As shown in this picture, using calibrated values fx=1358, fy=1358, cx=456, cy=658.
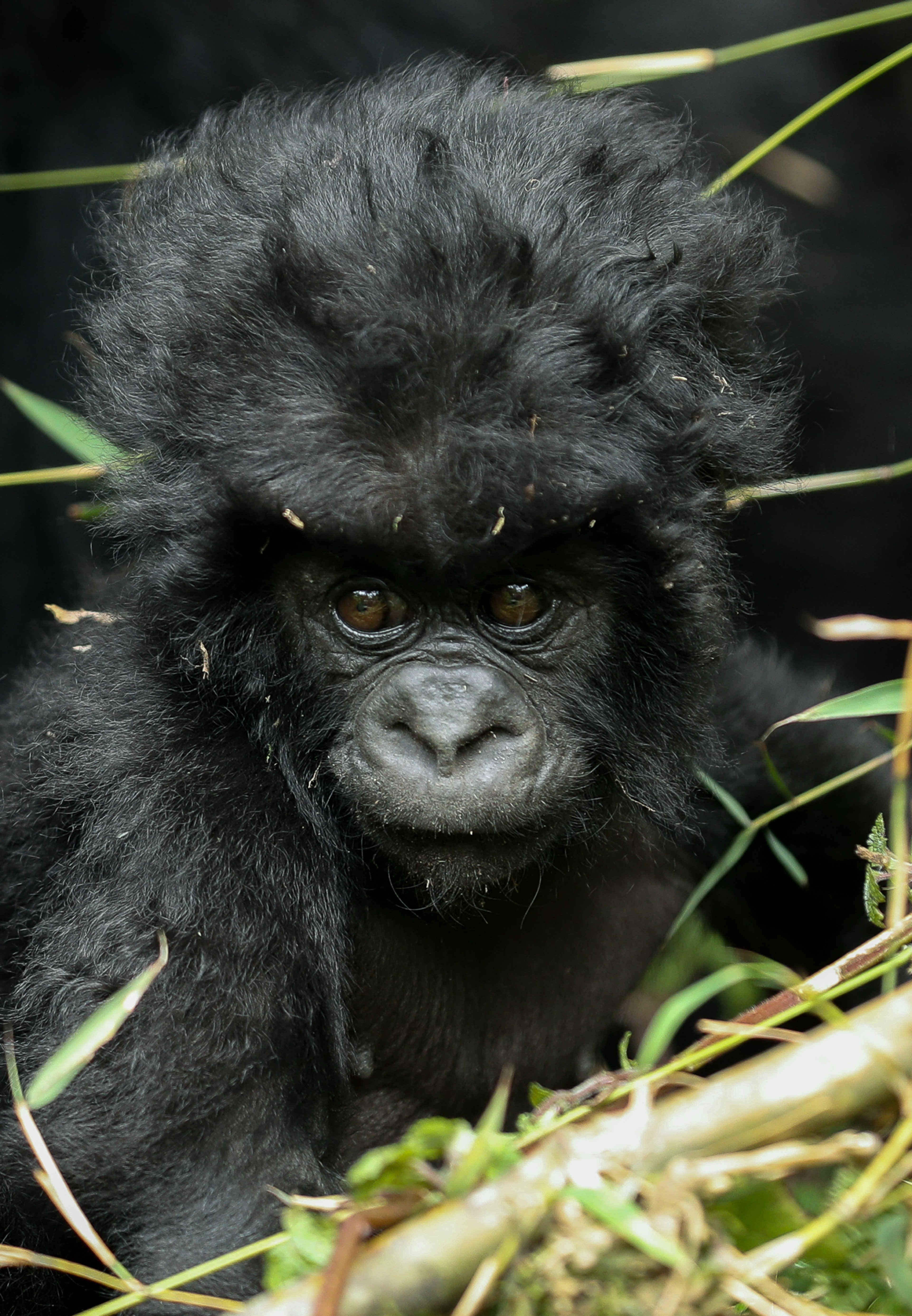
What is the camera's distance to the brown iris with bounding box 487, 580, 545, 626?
7.95 ft

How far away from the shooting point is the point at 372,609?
2.43 m

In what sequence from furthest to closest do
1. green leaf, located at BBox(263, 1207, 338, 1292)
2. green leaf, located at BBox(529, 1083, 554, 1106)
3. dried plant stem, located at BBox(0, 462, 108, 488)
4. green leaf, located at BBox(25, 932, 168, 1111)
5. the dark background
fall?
the dark background → dried plant stem, located at BBox(0, 462, 108, 488) → green leaf, located at BBox(529, 1083, 554, 1106) → green leaf, located at BBox(25, 932, 168, 1111) → green leaf, located at BBox(263, 1207, 338, 1292)

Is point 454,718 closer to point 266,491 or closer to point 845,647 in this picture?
point 266,491

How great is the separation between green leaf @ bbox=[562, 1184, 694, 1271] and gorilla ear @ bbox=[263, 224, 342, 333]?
1464mm

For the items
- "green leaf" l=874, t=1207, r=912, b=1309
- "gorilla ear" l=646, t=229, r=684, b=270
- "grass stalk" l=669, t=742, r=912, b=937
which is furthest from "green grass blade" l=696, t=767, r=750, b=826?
"green leaf" l=874, t=1207, r=912, b=1309

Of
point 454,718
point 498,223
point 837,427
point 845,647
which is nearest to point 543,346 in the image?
point 498,223

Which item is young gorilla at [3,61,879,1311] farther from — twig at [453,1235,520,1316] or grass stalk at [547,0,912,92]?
twig at [453,1235,520,1316]

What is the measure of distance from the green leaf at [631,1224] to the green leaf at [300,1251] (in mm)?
360

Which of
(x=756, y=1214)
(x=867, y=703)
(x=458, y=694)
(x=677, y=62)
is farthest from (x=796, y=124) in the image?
(x=756, y=1214)

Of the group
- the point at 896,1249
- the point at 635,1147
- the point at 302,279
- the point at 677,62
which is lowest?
the point at 896,1249

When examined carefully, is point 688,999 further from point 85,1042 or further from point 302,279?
point 302,279

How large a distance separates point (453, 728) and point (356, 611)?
311mm

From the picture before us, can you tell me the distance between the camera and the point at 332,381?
7.34 ft

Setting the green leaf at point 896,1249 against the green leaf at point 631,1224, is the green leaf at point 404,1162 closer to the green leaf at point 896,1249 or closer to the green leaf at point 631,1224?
the green leaf at point 631,1224
